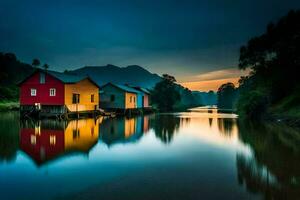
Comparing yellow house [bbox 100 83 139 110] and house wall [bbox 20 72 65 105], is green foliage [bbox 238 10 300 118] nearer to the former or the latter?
yellow house [bbox 100 83 139 110]

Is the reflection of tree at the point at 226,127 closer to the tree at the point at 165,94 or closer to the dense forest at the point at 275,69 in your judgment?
the dense forest at the point at 275,69

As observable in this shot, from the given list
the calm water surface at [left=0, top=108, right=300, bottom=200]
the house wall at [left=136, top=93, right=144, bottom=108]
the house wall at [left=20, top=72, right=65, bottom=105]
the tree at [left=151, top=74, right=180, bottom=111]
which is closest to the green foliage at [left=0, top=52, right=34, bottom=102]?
the house wall at [left=20, top=72, right=65, bottom=105]

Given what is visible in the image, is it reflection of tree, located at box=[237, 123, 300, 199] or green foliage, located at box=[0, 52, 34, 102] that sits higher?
green foliage, located at box=[0, 52, 34, 102]

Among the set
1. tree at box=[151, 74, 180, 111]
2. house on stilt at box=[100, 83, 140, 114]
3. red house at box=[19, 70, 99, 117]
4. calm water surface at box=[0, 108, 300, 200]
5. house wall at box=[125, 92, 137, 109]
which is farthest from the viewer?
tree at box=[151, 74, 180, 111]

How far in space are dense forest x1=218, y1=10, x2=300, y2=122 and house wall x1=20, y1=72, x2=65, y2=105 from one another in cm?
2734

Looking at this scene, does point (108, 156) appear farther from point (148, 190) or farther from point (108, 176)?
point (148, 190)

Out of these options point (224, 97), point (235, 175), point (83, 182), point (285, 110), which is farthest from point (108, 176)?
point (224, 97)

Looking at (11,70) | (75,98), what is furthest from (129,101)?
(11,70)

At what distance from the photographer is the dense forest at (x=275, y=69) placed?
118 feet

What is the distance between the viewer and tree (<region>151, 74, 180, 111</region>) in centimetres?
7738

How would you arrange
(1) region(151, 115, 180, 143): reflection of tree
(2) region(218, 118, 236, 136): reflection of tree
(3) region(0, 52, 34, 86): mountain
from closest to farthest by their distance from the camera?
(1) region(151, 115, 180, 143): reflection of tree < (2) region(218, 118, 236, 136): reflection of tree < (3) region(0, 52, 34, 86): mountain

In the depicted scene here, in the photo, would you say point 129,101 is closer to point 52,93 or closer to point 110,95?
point 110,95

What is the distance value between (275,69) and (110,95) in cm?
2900

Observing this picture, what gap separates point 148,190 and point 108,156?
17.6 ft
